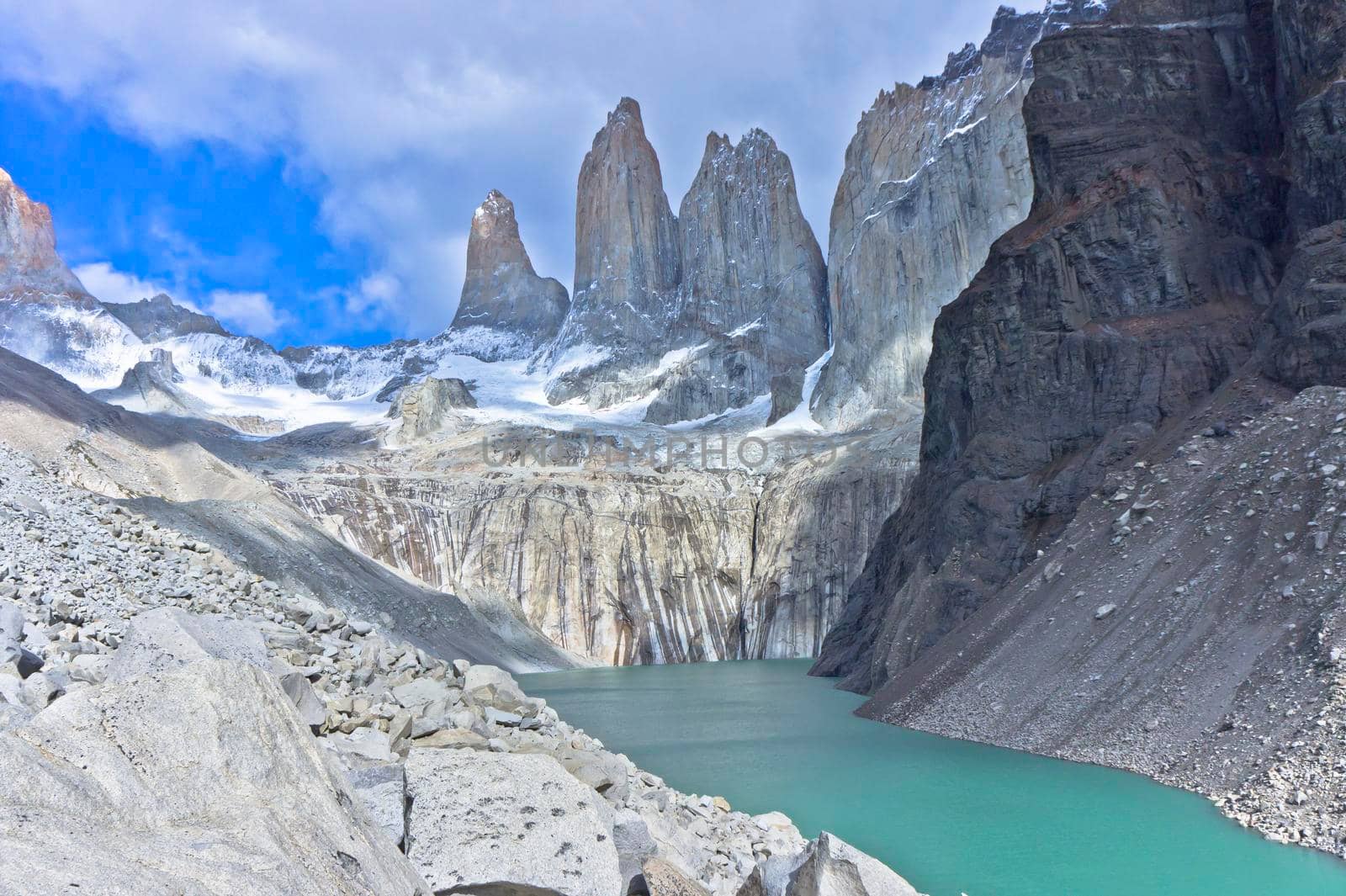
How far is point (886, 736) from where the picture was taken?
22.2m

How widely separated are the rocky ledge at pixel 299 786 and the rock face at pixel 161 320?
20081 centimetres

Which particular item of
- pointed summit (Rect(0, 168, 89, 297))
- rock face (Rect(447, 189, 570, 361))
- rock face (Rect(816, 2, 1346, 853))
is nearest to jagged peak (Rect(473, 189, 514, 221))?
rock face (Rect(447, 189, 570, 361))

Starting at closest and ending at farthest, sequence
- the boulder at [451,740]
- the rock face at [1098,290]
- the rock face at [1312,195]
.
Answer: the boulder at [451,740]
the rock face at [1312,195]
the rock face at [1098,290]

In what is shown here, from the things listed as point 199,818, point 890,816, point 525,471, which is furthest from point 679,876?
point 525,471

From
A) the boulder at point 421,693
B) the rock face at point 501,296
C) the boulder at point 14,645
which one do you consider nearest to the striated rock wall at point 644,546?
the boulder at point 421,693

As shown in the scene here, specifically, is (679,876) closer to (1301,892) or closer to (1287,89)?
(1301,892)

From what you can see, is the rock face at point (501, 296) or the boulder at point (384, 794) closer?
the boulder at point (384, 794)

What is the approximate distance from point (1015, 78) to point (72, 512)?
95.3m

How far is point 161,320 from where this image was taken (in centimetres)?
19300

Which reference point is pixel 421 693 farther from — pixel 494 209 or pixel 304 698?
pixel 494 209

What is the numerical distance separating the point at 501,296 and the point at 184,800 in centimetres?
19311

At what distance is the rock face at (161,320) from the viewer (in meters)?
188

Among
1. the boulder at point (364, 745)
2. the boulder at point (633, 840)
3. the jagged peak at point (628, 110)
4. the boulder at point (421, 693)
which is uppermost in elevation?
the jagged peak at point (628, 110)

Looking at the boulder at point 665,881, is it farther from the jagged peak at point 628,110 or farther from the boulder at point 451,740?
the jagged peak at point 628,110
